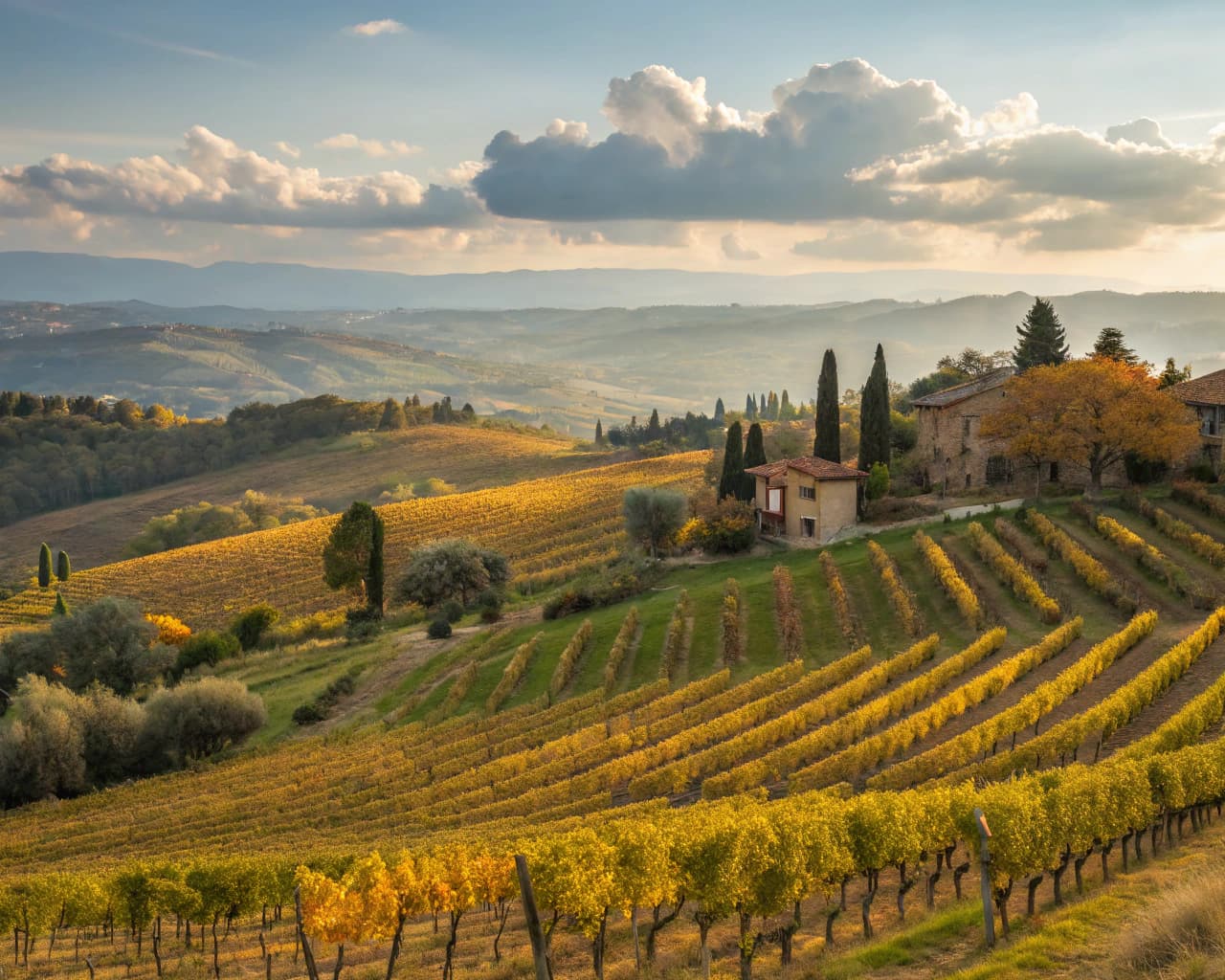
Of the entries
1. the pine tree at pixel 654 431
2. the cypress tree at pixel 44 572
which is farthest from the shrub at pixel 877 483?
the pine tree at pixel 654 431

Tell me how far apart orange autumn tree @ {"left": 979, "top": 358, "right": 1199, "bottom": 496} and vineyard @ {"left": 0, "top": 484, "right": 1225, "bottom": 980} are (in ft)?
10.1

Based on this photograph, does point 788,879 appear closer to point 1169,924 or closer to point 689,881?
point 689,881

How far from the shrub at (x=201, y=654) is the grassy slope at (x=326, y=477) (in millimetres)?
70769

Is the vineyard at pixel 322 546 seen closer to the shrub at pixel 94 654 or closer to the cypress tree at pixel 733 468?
the cypress tree at pixel 733 468

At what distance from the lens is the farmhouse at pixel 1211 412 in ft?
175

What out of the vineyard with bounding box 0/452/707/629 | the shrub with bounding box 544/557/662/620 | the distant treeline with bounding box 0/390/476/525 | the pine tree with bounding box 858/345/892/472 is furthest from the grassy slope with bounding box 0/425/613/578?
the shrub with bounding box 544/557/662/620

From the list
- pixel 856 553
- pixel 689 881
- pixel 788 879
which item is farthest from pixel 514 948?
pixel 856 553

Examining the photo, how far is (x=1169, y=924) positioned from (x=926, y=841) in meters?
6.19

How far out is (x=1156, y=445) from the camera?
49.9m

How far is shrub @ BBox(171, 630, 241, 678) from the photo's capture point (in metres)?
59.4

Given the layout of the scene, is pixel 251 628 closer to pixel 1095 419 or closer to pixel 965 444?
pixel 965 444

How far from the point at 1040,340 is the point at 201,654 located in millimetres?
62853

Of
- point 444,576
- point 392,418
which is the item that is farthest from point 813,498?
point 392,418

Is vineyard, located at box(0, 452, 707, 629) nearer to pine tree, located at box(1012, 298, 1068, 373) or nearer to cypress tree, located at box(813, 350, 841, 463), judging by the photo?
cypress tree, located at box(813, 350, 841, 463)
